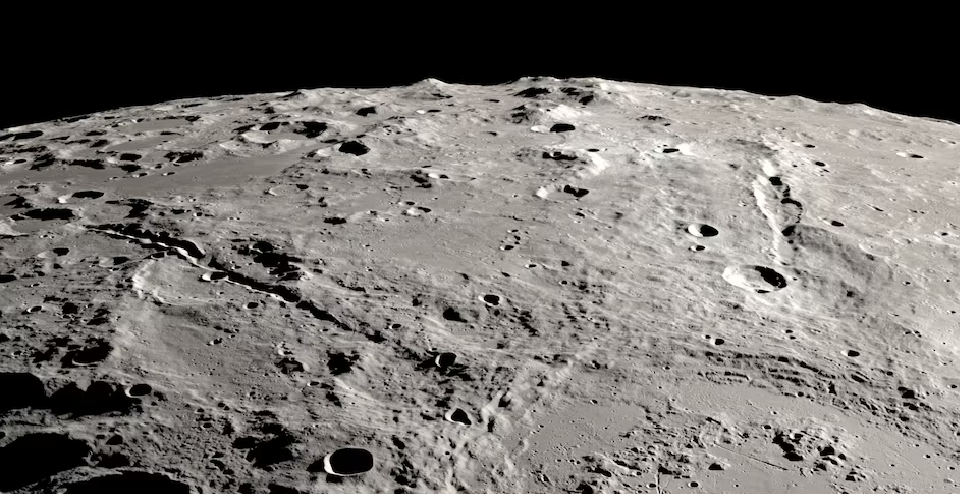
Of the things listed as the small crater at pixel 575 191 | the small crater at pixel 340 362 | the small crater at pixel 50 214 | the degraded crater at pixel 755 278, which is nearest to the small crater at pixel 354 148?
the small crater at pixel 575 191

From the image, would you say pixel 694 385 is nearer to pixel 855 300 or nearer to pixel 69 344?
pixel 855 300

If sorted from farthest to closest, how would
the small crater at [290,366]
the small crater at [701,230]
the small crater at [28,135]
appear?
the small crater at [28,135], the small crater at [701,230], the small crater at [290,366]

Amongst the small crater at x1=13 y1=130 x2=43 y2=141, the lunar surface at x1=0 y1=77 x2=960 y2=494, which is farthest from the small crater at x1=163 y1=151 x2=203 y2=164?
the small crater at x1=13 y1=130 x2=43 y2=141

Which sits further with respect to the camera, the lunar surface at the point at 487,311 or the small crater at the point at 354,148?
the small crater at the point at 354,148

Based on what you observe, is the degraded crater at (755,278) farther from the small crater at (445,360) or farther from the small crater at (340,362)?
the small crater at (340,362)

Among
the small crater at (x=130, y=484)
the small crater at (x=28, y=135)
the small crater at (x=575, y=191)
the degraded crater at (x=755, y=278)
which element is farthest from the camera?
the small crater at (x=28, y=135)

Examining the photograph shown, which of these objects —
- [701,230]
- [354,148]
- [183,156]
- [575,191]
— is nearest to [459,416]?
[701,230]

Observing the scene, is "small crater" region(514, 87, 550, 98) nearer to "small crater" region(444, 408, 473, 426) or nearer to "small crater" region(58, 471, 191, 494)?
"small crater" region(444, 408, 473, 426)

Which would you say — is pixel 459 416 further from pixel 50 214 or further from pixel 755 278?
pixel 50 214

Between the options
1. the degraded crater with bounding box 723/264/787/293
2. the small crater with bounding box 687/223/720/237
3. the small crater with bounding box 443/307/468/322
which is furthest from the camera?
the small crater with bounding box 687/223/720/237
